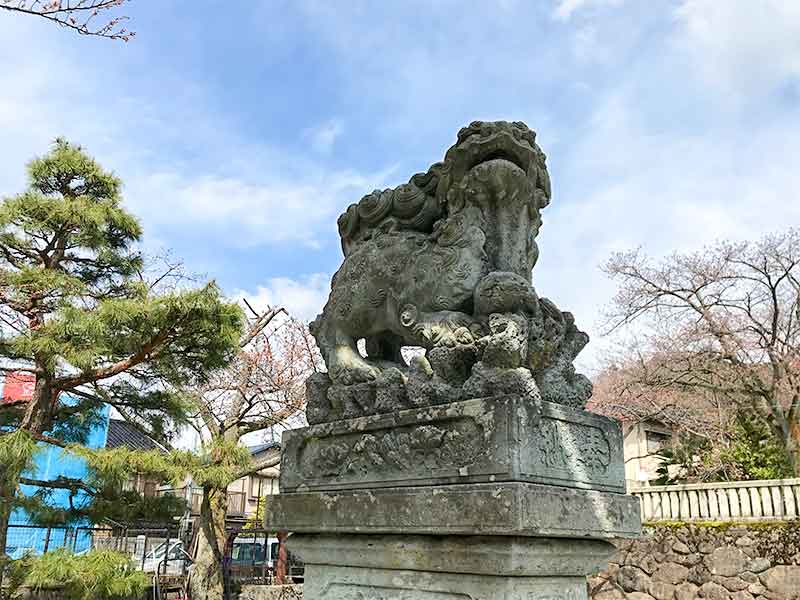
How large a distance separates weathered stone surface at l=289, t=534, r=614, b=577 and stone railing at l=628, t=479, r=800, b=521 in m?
7.50

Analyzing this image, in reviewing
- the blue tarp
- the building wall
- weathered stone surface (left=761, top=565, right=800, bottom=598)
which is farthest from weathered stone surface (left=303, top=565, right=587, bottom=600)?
the building wall

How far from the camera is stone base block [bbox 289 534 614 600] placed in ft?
6.93

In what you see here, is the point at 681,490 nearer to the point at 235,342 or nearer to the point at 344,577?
the point at 235,342

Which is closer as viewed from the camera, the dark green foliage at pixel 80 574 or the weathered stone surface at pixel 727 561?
the dark green foliage at pixel 80 574

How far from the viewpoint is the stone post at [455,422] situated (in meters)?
2.16

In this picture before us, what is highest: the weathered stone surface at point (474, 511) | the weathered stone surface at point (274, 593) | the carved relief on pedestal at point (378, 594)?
the weathered stone surface at point (474, 511)

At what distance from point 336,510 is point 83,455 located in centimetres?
534

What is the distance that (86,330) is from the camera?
693cm

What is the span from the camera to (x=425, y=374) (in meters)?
2.55

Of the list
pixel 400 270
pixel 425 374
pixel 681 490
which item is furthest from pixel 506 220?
pixel 681 490

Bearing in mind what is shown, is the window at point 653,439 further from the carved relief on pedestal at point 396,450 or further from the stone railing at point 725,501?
the carved relief on pedestal at point 396,450

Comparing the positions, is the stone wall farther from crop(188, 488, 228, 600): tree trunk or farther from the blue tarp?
the blue tarp

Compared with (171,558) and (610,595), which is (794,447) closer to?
(610,595)

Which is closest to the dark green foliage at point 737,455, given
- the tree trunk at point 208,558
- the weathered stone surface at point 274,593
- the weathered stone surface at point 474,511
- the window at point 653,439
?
the window at point 653,439
